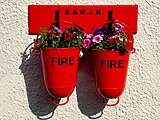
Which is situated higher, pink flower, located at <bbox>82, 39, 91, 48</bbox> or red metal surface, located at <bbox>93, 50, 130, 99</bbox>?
pink flower, located at <bbox>82, 39, 91, 48</bbox>

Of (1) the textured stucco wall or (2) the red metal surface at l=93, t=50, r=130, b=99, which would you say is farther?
(1) the textured stucco wall

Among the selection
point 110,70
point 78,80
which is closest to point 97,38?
point 110,70

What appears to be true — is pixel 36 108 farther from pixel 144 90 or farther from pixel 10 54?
pixel 144 90

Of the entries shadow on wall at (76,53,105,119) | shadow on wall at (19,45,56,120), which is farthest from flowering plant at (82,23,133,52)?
shadow on wall at (19,45,56,120)

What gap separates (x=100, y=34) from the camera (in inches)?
60.0

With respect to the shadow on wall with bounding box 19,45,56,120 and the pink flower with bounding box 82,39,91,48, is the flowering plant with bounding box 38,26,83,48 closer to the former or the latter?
the pink flower with bounding box 82,39,91,48

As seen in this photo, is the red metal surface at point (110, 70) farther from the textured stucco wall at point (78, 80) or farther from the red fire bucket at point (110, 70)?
the textured stucco wall at point (78, 80)

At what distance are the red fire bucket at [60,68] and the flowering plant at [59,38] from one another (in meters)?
0.04

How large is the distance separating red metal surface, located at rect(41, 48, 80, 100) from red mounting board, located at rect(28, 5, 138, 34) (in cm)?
19

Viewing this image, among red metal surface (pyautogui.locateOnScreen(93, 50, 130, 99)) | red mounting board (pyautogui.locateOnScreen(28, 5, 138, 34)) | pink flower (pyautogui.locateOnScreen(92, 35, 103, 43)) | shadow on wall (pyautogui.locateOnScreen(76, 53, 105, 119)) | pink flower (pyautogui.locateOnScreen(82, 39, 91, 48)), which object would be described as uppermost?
red mounting board (pyautogui.locateOnScreen(28, 5, 138, 34))

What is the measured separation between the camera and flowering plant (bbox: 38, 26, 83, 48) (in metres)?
1.48

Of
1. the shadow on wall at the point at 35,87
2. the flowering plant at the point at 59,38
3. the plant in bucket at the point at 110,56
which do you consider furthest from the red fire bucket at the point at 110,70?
the shadow on wall at the point at 35,87

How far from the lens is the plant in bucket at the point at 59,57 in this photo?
144 cm

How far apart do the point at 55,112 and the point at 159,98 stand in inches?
21.8
